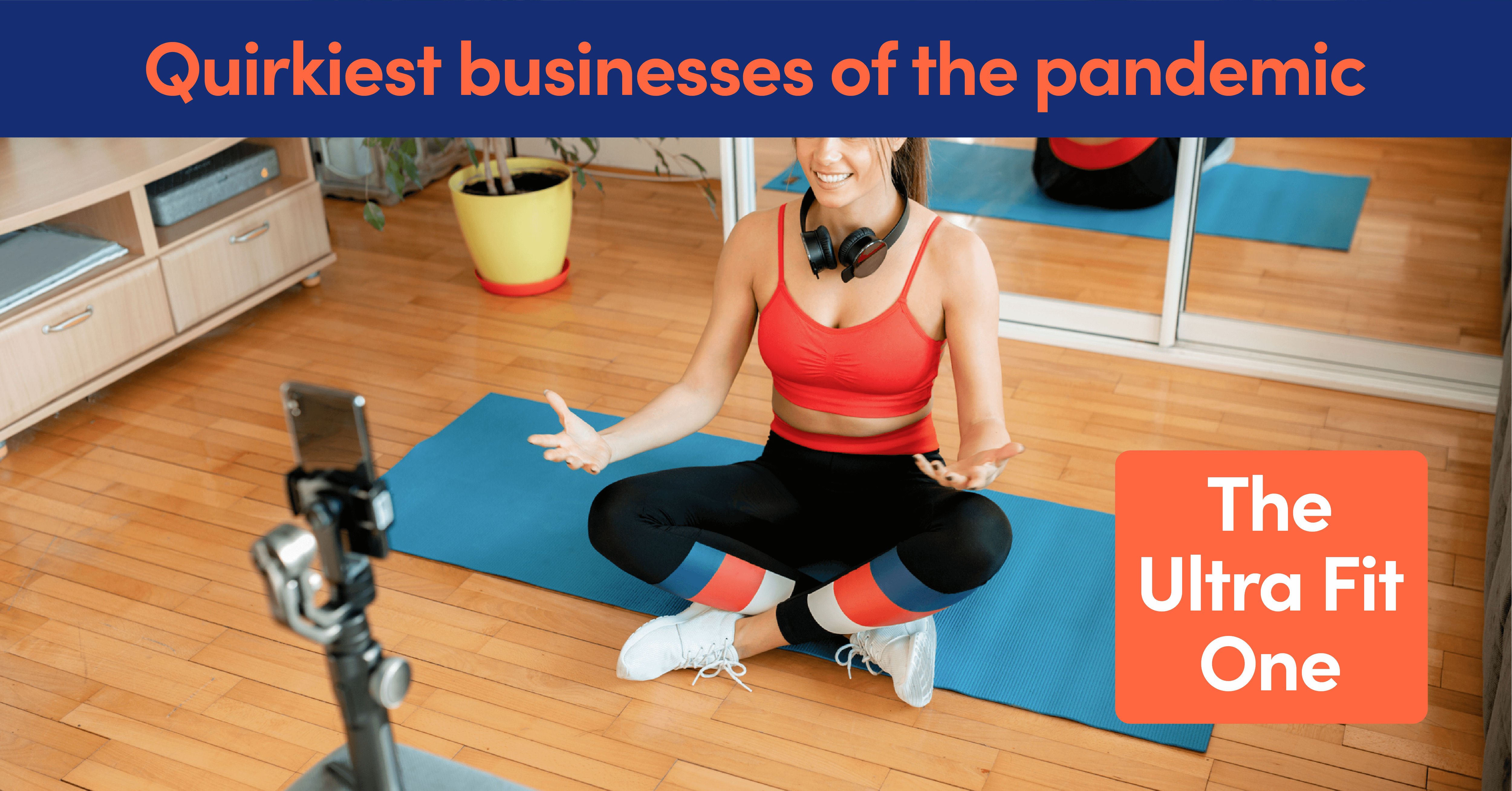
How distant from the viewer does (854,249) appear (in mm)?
1715

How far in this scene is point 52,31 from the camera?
302 centimetres

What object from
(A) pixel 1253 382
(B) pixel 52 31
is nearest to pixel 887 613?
(A) pixel 1253 382

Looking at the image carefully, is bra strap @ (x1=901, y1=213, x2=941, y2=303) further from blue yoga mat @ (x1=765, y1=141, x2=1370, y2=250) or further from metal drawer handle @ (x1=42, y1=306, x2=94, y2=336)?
metal drawer handle @ (x1=42, y1=306, x2=94, y2=336)

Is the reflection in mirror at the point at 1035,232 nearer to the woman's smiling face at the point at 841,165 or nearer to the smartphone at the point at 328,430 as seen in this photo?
the woman's smiling face at the point at 841,165

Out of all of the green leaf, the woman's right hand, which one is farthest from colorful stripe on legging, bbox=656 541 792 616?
the green leaf

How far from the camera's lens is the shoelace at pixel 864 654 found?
5.91 ft

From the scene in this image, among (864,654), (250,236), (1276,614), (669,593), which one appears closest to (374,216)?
(250,236)

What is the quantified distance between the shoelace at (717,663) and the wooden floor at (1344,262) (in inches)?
57.6

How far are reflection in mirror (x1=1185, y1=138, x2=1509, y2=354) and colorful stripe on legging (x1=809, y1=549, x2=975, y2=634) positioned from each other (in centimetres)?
144

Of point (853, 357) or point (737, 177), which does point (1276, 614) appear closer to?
point (853, 357)

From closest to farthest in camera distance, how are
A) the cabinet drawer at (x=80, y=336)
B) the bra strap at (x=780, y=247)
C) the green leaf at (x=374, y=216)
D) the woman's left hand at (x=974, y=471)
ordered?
1. the woman's left hand at (x=974, y=471)
2. the bra strap at (x=780, y=247)
3. the cabinet drawer at (x=80, y=336)
4. the green leaf at (x=374, y=216)

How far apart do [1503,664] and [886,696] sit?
82 cm

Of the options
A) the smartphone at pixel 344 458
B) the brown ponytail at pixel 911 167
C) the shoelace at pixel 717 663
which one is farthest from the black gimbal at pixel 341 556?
the brown ponytail at pixel 911 167

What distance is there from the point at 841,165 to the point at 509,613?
0.93 m
